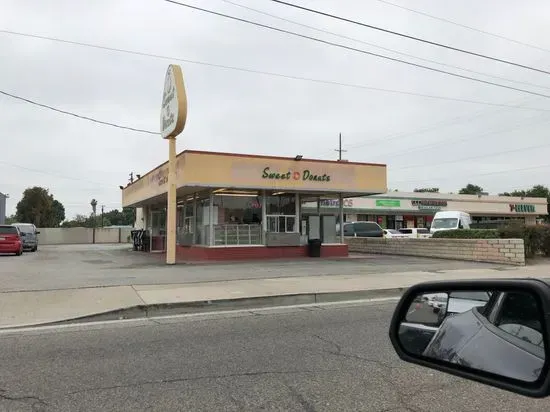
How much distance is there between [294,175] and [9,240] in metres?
16.3

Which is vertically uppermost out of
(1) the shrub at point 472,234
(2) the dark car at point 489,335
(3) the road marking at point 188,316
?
(1) the shrub at point 472,234

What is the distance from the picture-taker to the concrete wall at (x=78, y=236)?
6138cm

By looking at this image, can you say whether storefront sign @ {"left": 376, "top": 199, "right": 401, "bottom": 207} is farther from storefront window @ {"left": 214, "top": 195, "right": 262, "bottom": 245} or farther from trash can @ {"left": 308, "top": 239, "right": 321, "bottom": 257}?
storefront window @ {"left": 214, "top": 195, "right": 262, "bottom": 245}

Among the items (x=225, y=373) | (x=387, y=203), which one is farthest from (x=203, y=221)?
(x=387, y=203)

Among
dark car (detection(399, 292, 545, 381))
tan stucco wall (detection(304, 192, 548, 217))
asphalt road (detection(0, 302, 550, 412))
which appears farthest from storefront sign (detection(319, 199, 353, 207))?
dark car (detection(399, 292, 545, 381))

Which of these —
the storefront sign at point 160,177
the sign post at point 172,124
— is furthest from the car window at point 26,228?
the sign post at point 172,124

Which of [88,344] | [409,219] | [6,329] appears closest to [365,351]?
[88,344]

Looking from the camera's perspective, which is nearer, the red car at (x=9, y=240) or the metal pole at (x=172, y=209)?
the metal pole at (x=172, y=209)

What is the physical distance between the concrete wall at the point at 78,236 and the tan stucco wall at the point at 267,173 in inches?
1482

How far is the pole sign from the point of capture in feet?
70.5

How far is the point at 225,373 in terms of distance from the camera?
19.3 feet

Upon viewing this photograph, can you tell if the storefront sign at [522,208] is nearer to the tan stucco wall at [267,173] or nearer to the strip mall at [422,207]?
the strip mall at [422,207]

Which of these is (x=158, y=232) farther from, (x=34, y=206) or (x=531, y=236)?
(x=34, y=206)

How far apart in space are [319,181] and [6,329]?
18518mm
